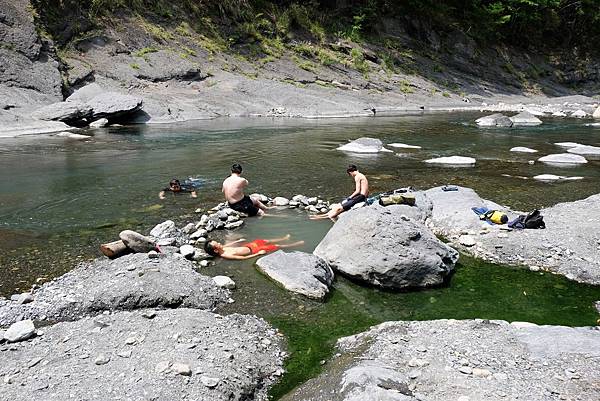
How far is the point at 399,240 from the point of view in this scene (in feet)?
29.1

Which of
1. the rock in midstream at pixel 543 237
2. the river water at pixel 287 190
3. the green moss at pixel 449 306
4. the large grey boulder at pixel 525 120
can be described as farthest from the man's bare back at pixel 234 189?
the large grey boulder at pixel 525 120

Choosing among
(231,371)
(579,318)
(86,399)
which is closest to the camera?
(86,399)

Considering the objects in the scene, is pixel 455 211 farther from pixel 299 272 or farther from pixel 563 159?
pixel 563 159

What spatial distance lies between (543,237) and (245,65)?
118 feet

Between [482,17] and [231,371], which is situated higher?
[482,17]

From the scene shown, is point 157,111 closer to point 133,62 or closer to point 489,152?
point 133,62

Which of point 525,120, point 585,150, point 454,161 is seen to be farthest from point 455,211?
point 525,120

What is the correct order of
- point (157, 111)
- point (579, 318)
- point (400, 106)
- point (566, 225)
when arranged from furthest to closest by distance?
1. point (400, 106)
2. point (157, 111)
3. point (566, 225)
4. point (579, 318)

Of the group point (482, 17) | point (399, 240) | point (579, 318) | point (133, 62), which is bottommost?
point (579, 318)

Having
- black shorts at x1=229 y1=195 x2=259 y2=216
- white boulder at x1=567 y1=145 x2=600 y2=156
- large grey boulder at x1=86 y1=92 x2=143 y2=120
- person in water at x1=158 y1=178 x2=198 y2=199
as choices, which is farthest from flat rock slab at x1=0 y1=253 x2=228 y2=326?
large grey boulder at x1=86 y1=92 x2=143 y2=120

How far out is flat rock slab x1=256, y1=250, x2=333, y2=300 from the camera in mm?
8195

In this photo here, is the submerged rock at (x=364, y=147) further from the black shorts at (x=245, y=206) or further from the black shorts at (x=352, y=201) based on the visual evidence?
the black shorts at (x=245, y=206)

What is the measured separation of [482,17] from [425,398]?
64.7m

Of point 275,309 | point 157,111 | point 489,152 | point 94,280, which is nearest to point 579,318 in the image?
point 275,309
